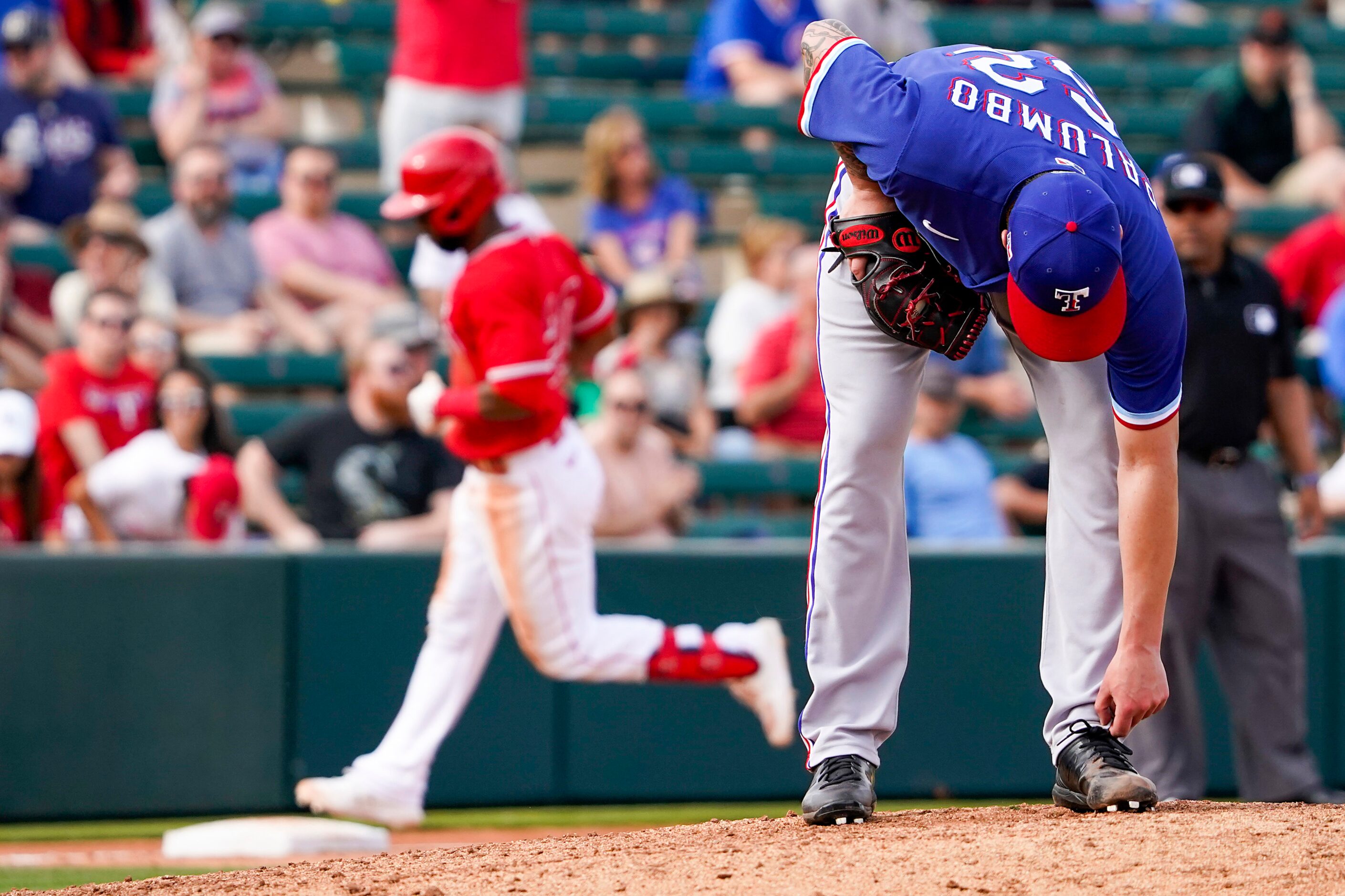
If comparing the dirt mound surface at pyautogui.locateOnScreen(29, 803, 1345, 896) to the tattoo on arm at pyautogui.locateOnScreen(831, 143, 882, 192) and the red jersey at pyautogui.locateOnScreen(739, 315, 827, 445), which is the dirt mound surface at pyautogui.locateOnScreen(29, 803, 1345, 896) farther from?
the red jersey at pyautogui.locateOnScreen(739, 315, 827, 445)

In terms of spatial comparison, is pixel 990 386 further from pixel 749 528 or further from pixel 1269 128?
pixel 1269 128

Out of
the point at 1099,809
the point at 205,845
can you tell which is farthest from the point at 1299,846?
the point at 205,845

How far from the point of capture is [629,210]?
9133mm

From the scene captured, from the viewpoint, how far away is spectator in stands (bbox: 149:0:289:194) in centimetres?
898

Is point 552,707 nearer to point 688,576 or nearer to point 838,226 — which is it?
point 688,576

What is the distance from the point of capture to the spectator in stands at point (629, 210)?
892 cm

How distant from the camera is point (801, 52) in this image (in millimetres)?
3369

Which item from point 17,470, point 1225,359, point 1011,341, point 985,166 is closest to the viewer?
point 985,166

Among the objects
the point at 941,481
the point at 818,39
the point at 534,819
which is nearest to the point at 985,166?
the point at 818,39

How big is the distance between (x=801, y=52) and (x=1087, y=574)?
121 centimetres

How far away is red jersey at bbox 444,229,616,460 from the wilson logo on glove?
6.80 feet

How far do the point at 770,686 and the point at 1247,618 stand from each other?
1.61m

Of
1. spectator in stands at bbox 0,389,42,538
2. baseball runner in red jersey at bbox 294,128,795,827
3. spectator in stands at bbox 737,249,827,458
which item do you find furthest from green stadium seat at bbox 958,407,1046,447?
spectator in stands at bbox 0,389,42,538

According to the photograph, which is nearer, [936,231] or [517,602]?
[936,231]
